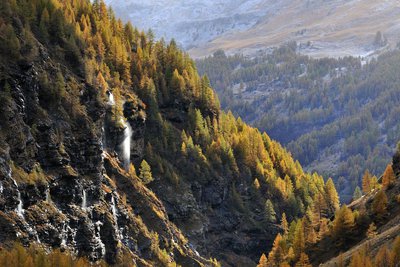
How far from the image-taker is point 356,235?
112 m

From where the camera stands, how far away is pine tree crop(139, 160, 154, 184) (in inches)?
6407

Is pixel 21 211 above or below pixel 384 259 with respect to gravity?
above

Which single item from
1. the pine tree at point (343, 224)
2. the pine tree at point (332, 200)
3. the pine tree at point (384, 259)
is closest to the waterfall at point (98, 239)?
the pine tree at point (343, 224)

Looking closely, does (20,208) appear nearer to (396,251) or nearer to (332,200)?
(396,251)

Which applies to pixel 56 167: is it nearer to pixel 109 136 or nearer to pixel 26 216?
pixel 26 216

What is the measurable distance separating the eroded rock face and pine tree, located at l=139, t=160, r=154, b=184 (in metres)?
5.26

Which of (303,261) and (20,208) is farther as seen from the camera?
(303,261)

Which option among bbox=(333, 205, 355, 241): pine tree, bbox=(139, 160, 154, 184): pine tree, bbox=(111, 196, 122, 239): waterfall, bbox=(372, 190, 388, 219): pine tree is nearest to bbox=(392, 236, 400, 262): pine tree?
bbox=(372, 190, 388, 219): pine tree

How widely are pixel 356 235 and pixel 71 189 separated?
51.9 m

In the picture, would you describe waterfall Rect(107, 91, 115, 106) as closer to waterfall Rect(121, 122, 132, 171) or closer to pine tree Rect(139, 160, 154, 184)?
waterfall Rect(121, 122, 132, 171)

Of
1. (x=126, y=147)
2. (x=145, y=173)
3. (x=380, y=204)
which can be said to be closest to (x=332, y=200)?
(x=145, y=173)

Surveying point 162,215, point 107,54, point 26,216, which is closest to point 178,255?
point 162,215

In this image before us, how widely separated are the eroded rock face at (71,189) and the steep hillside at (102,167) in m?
0.26

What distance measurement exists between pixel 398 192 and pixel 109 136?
2951 inches
